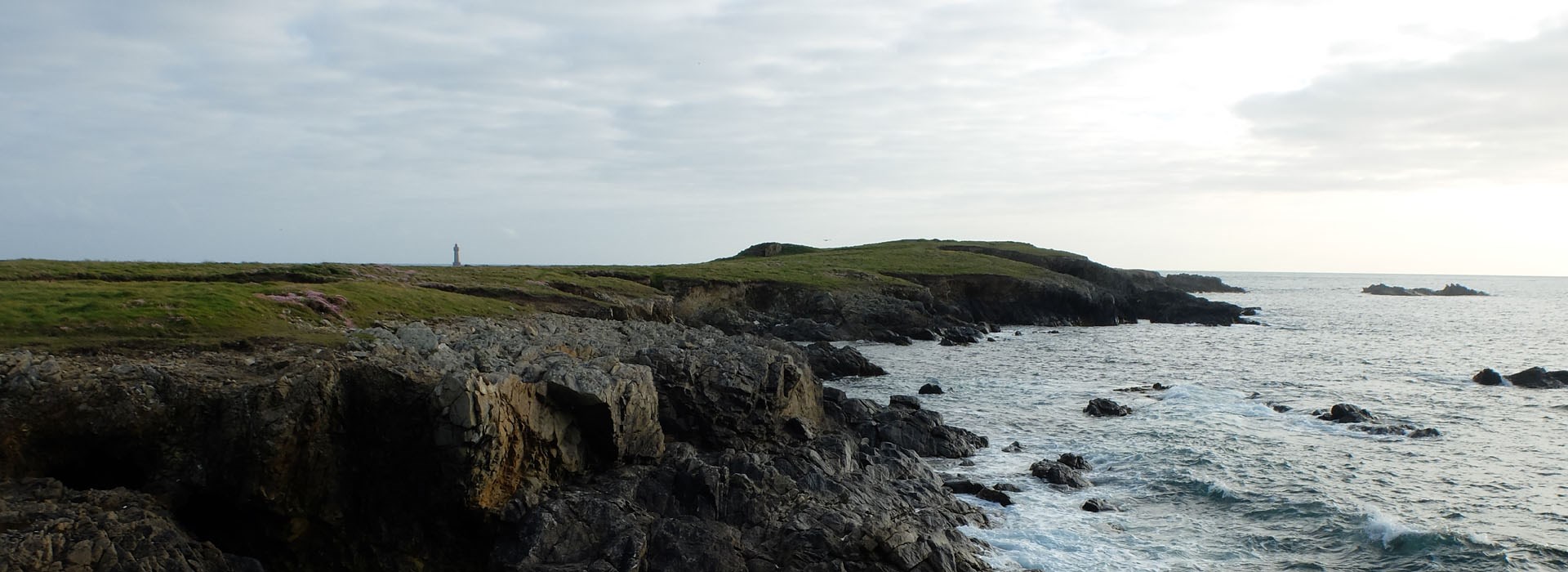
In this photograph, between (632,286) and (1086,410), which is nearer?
(1086,410)

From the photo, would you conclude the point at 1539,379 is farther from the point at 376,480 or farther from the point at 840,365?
the point at 376,480

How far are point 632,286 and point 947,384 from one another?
26.3m

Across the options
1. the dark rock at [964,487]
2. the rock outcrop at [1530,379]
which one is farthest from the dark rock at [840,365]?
the rock outcrop at [1530,379]

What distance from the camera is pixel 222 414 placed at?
17.7 m

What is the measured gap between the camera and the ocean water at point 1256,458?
21011mm

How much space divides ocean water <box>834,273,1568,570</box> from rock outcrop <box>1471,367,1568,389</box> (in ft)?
4.61

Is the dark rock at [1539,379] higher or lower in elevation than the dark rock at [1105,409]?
higher

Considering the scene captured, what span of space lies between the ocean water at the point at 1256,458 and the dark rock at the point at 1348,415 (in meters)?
0.75

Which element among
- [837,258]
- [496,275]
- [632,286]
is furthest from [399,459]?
[837,258]

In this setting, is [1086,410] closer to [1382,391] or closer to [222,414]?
[1382,391]

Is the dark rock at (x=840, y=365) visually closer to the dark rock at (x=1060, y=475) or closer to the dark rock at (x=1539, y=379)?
the dark rock at (x=1060, y=475)

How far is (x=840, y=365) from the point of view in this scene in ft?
160

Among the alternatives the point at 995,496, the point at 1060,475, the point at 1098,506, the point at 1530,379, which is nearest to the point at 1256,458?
the point at 1060,475

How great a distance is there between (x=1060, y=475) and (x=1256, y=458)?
8262 mm
